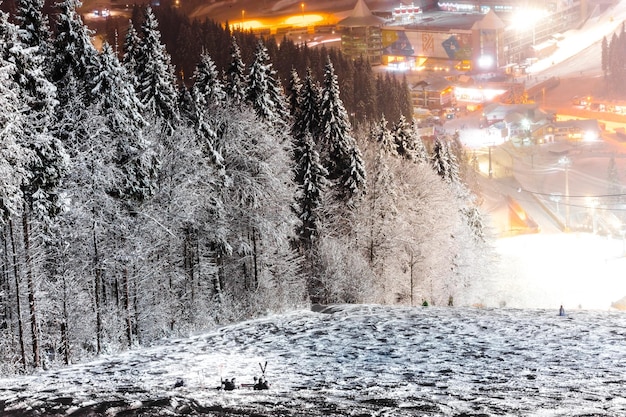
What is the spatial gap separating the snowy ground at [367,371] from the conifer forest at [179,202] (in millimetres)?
5725

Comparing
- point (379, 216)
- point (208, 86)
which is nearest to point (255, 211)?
point (208, 86)

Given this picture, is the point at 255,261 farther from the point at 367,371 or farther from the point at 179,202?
the point at 367,371

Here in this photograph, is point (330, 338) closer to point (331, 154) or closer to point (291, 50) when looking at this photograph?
point (331, 154)

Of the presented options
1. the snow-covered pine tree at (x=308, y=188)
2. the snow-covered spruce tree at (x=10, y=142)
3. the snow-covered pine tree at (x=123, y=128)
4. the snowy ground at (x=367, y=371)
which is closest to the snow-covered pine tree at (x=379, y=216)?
the snow-covered pine tree at (x=308, y=188)

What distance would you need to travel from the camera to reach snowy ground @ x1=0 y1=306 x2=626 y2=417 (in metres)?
17.1

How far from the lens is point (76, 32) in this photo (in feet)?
107

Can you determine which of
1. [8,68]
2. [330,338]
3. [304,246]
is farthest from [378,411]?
[304,246]

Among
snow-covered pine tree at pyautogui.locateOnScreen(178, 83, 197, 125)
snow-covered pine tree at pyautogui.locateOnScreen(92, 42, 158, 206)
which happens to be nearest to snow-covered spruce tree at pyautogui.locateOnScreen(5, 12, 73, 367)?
snow-covered pine tree at pyautogui.locateOnScreen(92, 42, 158, 206)

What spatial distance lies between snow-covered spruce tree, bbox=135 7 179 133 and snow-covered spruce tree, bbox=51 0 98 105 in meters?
10.3

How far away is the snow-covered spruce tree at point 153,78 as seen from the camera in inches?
1729

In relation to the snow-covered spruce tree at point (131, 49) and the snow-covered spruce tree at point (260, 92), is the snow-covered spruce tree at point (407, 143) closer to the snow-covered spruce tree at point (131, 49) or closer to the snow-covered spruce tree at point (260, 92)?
the snow-covered spruce tree at point (260, 92)

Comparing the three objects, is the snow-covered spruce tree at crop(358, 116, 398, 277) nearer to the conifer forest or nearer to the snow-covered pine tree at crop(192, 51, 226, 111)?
the conifer forest

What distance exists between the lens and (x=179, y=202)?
3991 centimetres

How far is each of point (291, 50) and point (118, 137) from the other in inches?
4385
